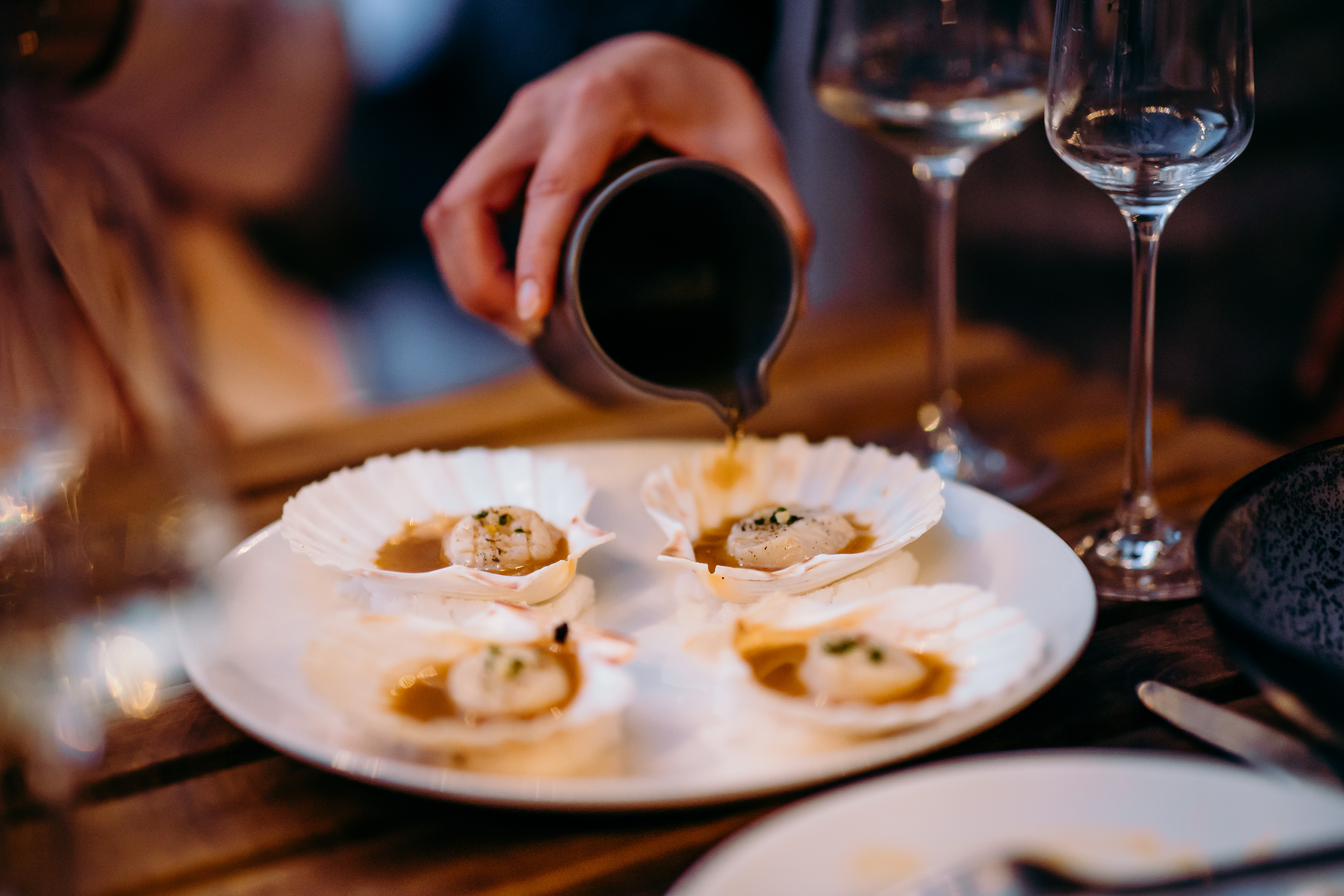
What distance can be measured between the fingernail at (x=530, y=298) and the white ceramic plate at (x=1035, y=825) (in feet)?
2.26

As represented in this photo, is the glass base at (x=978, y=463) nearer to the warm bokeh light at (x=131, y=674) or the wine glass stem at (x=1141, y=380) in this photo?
the wine glass stem at (x=1141, y=380)

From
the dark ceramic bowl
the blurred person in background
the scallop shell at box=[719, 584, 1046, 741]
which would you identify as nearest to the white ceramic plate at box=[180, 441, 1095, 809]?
the scallop shell at box=[719, 584, 1046, 741]

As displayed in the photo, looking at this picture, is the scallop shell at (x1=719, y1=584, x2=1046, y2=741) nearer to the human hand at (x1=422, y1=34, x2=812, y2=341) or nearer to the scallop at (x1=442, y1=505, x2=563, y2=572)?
the scallop at (x1=442, y1=505, x2=563, y2=572)

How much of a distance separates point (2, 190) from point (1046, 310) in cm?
262

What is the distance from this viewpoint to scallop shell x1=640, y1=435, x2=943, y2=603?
1.06m

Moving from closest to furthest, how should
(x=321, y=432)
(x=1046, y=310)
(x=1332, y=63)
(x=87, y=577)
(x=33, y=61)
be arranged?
(x=87, y=577) → (x=321, y=432) → (x=33, y=61) → (x=1332, y=63) → (x=1046, y=310)

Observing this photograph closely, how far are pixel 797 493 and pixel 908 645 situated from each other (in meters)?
0.41

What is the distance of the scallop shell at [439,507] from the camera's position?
3.44 feet

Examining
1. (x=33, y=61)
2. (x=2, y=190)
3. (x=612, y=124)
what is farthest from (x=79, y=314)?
(x=612, y=124)

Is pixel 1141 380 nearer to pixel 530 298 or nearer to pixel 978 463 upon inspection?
pixel 978 463

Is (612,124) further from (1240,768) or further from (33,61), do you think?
(33,61)

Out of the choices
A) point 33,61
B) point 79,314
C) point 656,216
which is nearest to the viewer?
point 656,216

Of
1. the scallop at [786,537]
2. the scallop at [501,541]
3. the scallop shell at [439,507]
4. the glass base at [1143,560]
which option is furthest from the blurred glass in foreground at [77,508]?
the glass base at [1143,560]

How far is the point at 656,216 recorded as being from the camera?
130 centimetres
